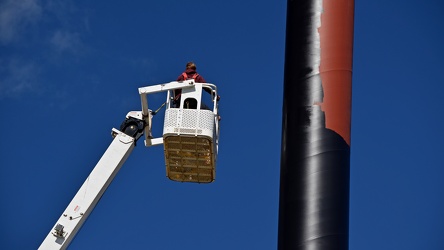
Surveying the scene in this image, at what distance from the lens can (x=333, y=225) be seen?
16719mm

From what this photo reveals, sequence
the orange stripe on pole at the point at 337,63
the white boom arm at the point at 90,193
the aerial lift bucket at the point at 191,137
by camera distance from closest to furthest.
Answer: the orange stripe on pole at the point at 337,63 → the aerial lift bucket at the point at 191,137 → the white boom arm at the point at 90,193

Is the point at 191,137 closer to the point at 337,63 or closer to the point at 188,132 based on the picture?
the point at 188,132

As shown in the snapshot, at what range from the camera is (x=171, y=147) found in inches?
791

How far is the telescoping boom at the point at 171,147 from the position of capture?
19.8 m

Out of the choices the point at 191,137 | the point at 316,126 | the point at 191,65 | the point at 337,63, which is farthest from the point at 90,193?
the point at 337,63

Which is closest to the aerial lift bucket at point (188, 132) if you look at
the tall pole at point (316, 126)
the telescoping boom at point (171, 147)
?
the telescoping boom at point (171, 147)

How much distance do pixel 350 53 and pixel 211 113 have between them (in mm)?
2959

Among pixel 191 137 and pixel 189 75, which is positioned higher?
pixel 189 75

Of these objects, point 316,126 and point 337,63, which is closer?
point 316,126

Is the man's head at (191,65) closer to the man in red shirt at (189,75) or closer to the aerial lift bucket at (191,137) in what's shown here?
the man in red shirt at (189,75)

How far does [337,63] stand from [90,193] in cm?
567

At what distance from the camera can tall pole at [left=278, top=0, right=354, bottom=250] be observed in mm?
16812

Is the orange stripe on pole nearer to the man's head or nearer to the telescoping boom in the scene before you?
the telescoping boom

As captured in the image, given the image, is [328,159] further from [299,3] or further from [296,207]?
[299,3]
